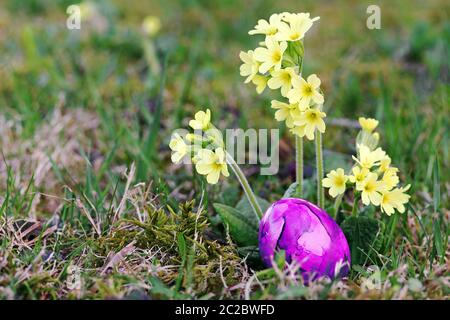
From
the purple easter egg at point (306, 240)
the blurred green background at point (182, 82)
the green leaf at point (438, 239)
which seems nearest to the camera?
the purple easter egg at point (306, 240)

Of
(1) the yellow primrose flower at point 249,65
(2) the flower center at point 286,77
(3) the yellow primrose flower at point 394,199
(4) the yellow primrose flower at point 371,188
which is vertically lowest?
(3) the yellow primrose flower at point 394,199

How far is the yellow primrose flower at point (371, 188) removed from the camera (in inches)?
70.7

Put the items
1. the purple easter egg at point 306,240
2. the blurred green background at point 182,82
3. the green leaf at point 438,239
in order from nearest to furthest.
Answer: the purple easter egg at point 306,240 < the green leaf at point 438,239 < the blurred green background at point 182,82

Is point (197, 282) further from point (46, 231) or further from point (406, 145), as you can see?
point (406, 145)

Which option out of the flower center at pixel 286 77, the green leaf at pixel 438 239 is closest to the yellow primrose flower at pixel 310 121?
the flower center at pixel 286 77

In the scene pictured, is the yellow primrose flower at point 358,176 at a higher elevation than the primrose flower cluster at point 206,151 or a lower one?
lower

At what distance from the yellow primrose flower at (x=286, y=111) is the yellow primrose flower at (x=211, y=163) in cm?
19

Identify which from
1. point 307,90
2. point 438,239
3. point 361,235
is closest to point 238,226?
point 361,235

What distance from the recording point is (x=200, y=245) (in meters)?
1.85

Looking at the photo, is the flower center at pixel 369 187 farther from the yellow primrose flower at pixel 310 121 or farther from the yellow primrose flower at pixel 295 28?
the yellow primrose flower at pixel 295 28

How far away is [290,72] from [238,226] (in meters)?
0.50

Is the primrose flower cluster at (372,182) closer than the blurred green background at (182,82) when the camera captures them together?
Yes
